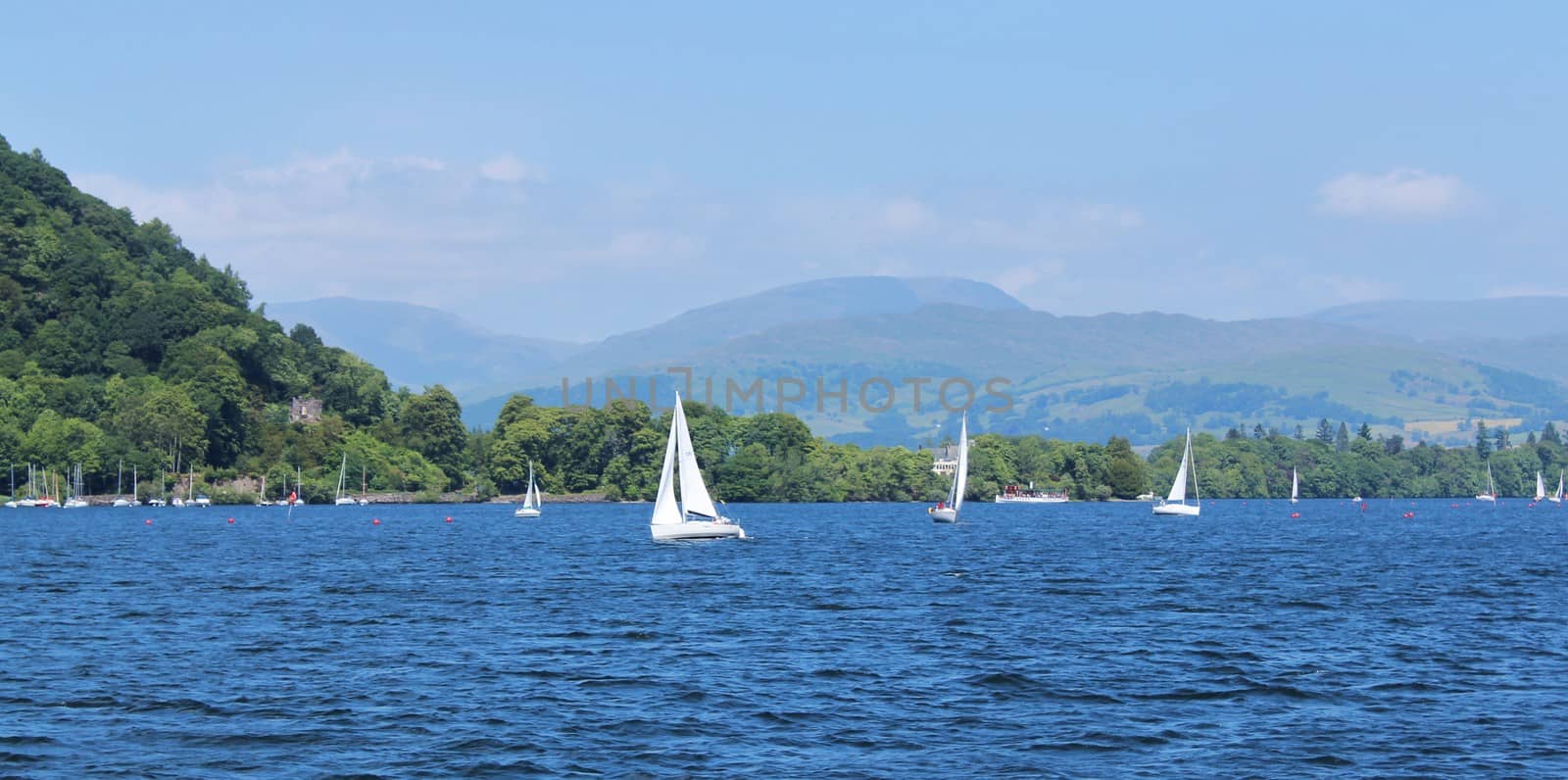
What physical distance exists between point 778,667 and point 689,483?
5735cm

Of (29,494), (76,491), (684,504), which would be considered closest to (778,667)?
(684,504)

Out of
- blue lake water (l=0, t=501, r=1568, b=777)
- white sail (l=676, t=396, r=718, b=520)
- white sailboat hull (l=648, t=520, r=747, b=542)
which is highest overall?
white sail (l=676, t=396, r=718, b=520)

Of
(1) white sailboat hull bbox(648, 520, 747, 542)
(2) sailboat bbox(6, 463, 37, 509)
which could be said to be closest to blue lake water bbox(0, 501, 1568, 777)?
(1) white sailboat hull bbox(648, 520, 747, 542)

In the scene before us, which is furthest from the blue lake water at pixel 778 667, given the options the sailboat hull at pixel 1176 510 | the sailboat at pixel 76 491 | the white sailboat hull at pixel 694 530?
the sailboat at pixel 76 491

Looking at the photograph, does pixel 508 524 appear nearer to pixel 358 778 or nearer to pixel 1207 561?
pixel 1207 561

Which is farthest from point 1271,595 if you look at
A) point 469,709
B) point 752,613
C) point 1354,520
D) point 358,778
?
point 1354,520

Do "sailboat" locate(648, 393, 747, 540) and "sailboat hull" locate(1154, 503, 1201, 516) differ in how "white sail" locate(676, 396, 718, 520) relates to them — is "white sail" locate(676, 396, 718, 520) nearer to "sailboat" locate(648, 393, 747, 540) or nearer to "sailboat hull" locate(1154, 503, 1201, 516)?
"sailboat" locate(648, 393, 747, 540)

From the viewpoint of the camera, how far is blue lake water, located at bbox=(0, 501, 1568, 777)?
31.6 meters

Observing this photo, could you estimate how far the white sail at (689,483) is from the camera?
98.9 meters

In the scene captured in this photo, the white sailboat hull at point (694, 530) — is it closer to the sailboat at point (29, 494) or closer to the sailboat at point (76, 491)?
the sailboat at point (29, 494)

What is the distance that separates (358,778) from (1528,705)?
85.8 feet

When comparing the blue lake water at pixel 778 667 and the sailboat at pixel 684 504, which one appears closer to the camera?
the blue lake water at pixel 778 667

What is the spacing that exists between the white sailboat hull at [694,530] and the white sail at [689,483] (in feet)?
2.25

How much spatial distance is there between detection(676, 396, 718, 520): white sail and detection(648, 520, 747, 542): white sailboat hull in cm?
69
